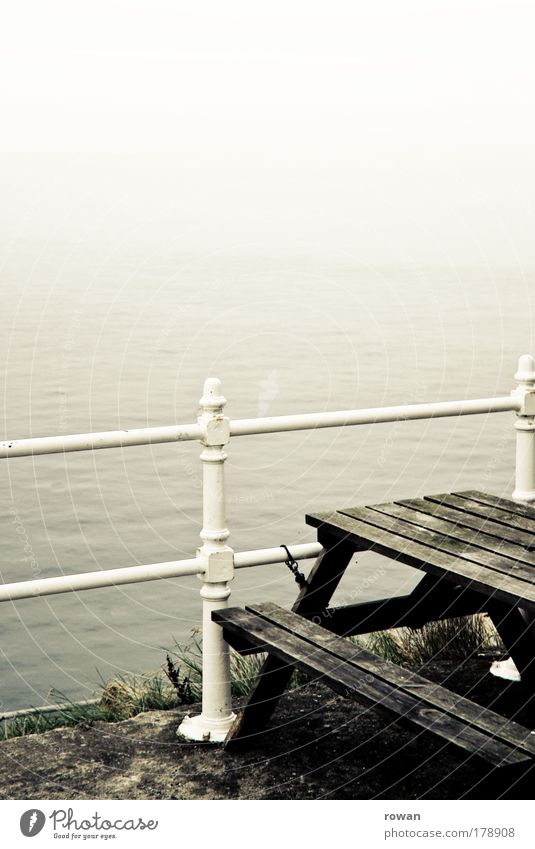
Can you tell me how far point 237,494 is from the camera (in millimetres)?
11711

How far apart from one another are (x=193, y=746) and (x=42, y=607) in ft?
15.2

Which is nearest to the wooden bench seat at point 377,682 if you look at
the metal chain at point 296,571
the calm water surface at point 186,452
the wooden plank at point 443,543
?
the metal chain at point 296,571

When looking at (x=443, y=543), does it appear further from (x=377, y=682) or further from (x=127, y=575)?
(x=127, y=575)

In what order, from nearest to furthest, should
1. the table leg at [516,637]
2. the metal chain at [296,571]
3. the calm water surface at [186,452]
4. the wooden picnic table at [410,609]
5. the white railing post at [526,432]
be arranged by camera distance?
the wooden picnic table at [410,609] → the table leg at [516,637] → the metal chain at [296,571] → the white railing post at [526,432] → the calm water surface at [186,452]

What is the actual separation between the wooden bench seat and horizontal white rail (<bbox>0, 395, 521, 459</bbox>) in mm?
621

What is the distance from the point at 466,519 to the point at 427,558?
0.52 metres

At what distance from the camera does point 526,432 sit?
5.09 metres

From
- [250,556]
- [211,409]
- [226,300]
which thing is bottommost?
[250,556]

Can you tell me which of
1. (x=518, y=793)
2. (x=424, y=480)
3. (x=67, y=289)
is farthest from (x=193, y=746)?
(x=67, y=289)

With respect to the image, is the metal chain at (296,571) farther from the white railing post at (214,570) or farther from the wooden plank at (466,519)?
the wooden plank at (466,519)

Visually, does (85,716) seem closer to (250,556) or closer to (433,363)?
(250,556)

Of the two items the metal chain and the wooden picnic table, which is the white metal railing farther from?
the wooden picnic table

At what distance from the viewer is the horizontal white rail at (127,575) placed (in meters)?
4.12

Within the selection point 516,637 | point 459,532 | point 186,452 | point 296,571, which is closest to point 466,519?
point 459,532
